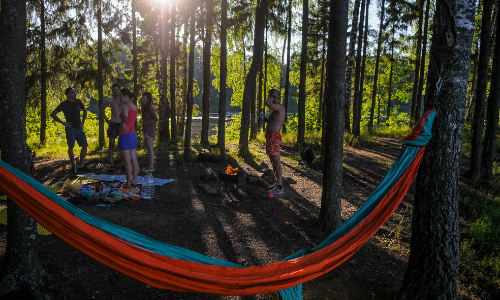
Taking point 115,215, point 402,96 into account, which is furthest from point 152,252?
point 402,96

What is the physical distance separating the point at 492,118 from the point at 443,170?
600 cm

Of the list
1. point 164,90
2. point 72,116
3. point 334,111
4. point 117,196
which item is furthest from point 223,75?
point 164,90

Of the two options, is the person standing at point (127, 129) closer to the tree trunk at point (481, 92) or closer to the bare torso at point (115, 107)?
the bare torso at point (115, 107)

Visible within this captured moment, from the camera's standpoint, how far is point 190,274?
1773 mm

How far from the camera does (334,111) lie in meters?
3.70

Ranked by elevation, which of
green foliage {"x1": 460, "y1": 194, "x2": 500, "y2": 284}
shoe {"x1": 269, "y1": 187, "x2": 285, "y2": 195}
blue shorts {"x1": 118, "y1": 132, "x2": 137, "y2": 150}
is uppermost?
blue shorts {"x1": 118, "y1": 132, "x2": 137, "y2": 150}

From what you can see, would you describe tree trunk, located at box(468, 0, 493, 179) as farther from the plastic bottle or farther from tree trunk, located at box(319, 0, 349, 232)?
the plastic bottle

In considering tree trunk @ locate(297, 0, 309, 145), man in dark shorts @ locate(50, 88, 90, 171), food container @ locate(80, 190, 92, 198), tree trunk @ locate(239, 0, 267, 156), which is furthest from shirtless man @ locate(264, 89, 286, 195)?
tree trunk @ locate(297, 0, 309, 145)

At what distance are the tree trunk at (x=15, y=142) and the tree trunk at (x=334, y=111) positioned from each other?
300 centimetres

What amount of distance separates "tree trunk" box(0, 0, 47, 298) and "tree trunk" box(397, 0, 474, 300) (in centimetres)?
293

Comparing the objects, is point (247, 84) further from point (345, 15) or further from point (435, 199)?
point (435, 199)

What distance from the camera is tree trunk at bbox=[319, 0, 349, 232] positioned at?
12.0 feet

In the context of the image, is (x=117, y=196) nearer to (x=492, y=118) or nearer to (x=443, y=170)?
(x=443, y=170)

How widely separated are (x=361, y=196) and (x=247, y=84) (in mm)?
5021
